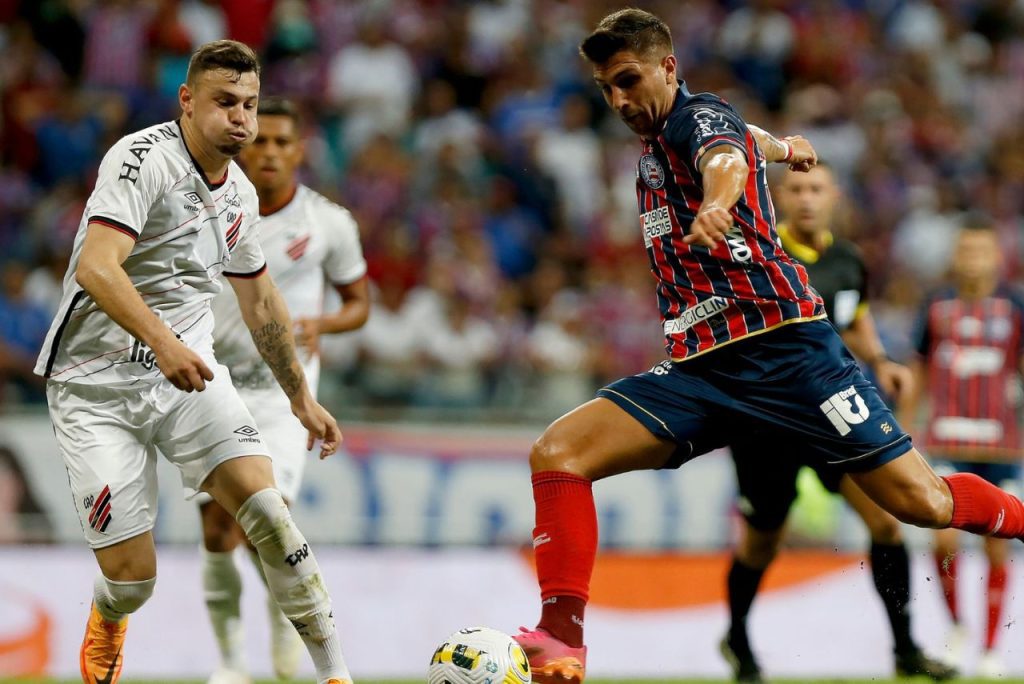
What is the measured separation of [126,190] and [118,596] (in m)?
1.58

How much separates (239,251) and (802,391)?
2.32 metres

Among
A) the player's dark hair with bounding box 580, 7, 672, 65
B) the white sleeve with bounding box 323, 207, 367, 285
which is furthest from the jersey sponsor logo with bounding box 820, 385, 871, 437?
the white sleeve with bounding box 323, 207, 367, 285

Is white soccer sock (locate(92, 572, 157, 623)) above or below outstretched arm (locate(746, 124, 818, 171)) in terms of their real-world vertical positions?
below

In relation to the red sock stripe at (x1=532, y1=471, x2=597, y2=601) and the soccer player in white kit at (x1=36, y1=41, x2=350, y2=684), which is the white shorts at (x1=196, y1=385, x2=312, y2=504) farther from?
the red sock stripe at (x1=532, y1=471, x2=597, y2=601)

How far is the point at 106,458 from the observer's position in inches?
219

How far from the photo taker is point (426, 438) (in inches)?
439

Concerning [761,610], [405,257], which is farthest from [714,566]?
[405,257]

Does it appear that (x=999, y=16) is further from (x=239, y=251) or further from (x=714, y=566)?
(x=239, y=251)

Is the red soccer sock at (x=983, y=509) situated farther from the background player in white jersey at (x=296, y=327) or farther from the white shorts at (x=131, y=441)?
the background player in white jersey at (x=296, y=327)

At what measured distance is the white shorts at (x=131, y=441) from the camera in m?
5.56

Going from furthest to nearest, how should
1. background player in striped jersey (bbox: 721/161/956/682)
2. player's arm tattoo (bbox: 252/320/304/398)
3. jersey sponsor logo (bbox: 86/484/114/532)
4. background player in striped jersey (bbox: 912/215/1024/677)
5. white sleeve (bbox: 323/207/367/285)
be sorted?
background player in striped jersey (bbox: 912/215/1024/677) → white sleeve (bbox: 323/207/367/285) → background player in striped jersey (bbox: 721/161/956/682) → player's arm tattoo (bbox: 252/320/304/398) → jersey sponsor logo (bbox: 86/484/114/532)

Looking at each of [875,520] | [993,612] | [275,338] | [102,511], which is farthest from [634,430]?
[993,612]

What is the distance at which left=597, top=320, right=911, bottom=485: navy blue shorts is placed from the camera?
5629mm

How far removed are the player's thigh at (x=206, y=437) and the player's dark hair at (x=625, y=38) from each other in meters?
1.96
